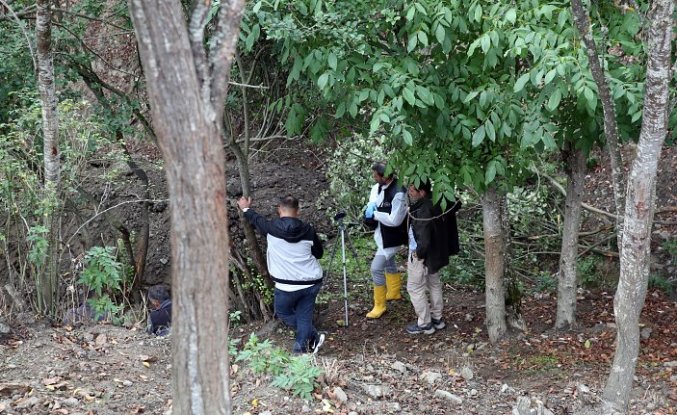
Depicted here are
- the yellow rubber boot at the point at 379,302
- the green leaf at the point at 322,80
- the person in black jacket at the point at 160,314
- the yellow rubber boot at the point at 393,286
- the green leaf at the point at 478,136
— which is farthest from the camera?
the yellow rubber boot at the point at 393,286

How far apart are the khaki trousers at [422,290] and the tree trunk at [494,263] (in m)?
0.75

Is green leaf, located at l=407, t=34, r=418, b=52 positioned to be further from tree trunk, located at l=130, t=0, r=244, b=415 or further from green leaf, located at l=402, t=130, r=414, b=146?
tree trunk, located at l=130, t=0, r=244, b=415

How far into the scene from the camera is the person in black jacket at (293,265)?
26.1 ft

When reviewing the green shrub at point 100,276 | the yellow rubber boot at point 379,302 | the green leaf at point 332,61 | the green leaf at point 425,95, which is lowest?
the yellow rubber boot at point 379,302

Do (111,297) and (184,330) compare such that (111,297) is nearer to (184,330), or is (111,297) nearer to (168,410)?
(168,410)

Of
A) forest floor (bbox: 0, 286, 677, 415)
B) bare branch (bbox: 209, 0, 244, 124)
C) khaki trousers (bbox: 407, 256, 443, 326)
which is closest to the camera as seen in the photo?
bare branch (bbox: 209, 0, 244, 124)

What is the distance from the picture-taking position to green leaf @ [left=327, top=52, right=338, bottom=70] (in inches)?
245

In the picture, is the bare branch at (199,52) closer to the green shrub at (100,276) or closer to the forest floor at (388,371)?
the forest floor at (388,371)

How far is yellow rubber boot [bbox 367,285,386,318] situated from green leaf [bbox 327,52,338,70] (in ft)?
12.2

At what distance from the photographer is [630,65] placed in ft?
20.6

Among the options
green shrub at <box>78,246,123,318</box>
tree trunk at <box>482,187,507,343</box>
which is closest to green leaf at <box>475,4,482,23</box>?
tree trunk at <box>482,187,507,343</box>

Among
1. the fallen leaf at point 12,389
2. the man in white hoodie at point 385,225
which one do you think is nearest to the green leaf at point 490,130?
the man in white hoodie at point 385,225

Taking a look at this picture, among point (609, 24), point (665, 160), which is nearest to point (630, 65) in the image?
point (609, 24)

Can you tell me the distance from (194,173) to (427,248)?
209 inches
